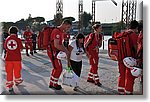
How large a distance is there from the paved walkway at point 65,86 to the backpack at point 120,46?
0.09 meters

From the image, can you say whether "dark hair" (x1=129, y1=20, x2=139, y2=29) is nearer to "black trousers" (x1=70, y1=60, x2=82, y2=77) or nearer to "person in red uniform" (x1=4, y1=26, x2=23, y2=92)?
"black trousers" (x1=70, y1=60, x2=82, y2=77)

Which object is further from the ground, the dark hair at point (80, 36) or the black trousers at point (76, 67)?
the dark hair at point (80, 36)

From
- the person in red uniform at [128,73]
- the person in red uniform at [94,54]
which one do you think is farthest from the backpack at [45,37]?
the person in red uniform at [128,73]

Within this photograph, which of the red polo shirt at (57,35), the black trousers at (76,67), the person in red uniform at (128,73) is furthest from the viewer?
the black trousers at (76,67)

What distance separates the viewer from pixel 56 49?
11.1ft

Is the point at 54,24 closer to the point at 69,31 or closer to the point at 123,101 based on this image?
the point at 69,31

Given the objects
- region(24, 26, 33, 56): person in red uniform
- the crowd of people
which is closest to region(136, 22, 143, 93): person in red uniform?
the crowd of people

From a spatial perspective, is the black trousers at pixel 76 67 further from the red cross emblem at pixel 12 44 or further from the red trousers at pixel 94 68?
the red cross emblem at pixel 12 44

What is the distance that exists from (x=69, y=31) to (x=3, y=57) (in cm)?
67

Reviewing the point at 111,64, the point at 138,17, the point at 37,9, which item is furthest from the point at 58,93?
the point at 138,17

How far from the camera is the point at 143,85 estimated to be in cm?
324

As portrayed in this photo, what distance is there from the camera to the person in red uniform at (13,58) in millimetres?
3369

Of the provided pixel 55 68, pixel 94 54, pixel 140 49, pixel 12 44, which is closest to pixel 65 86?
pixel 55 68

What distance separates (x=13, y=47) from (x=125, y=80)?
1086 millimetres
